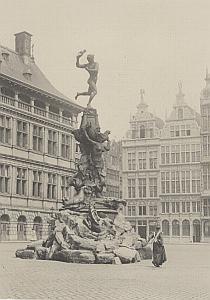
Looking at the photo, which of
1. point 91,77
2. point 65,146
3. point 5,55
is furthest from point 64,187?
point 91,77

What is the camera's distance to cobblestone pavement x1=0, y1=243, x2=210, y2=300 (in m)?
7.31

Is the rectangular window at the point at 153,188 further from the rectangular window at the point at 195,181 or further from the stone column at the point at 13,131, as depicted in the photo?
the stone column at the point at 13,131

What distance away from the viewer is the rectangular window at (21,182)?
28516 millimetres

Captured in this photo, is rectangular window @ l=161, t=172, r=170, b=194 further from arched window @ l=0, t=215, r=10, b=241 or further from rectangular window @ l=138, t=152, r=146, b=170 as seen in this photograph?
arched window @ l=0, t=215, r=10, b=241

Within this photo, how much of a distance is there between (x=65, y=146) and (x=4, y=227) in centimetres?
767

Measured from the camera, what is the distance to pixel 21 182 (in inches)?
1132

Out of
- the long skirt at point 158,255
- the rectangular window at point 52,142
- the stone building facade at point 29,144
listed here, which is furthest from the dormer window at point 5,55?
the long skirt at point 158,255

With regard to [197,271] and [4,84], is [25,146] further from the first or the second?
[197,271]

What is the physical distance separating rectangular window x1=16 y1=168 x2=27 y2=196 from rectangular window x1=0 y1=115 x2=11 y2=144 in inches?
66.3

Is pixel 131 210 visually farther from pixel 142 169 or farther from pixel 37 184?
pixel 37 184

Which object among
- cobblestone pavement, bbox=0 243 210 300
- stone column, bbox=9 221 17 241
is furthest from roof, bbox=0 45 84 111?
cobblestone pavement, bbox=0 243 210 300

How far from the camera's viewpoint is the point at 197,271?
10.7 metres

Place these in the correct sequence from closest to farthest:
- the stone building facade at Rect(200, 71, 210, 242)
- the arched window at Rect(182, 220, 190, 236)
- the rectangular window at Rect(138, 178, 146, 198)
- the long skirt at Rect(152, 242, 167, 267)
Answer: the long skirt at Rect(152, 242, 167, 267)
the stone building facade at Rect(200, 71, 210, 242)
the arched window at Rect(182, 220, 190, 236)
the rectangular window at Rect(138, 178, 146, 198)

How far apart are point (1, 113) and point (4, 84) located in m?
1.45
